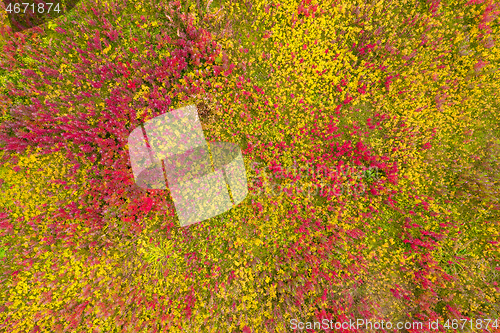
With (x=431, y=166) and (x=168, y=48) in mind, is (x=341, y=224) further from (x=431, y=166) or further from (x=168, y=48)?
(x=168, y=48)

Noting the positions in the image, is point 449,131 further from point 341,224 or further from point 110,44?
point 110,44

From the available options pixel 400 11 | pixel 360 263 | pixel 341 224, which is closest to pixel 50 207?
pixel 341 224

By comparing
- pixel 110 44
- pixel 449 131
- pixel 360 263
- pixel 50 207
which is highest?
pixel 110 44

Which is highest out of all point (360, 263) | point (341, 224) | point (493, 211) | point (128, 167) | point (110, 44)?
point (110, 44)

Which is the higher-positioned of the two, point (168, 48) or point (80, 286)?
point (168, 48)

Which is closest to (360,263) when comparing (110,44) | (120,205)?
(120,205)

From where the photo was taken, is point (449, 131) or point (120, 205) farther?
point (449, 131)
